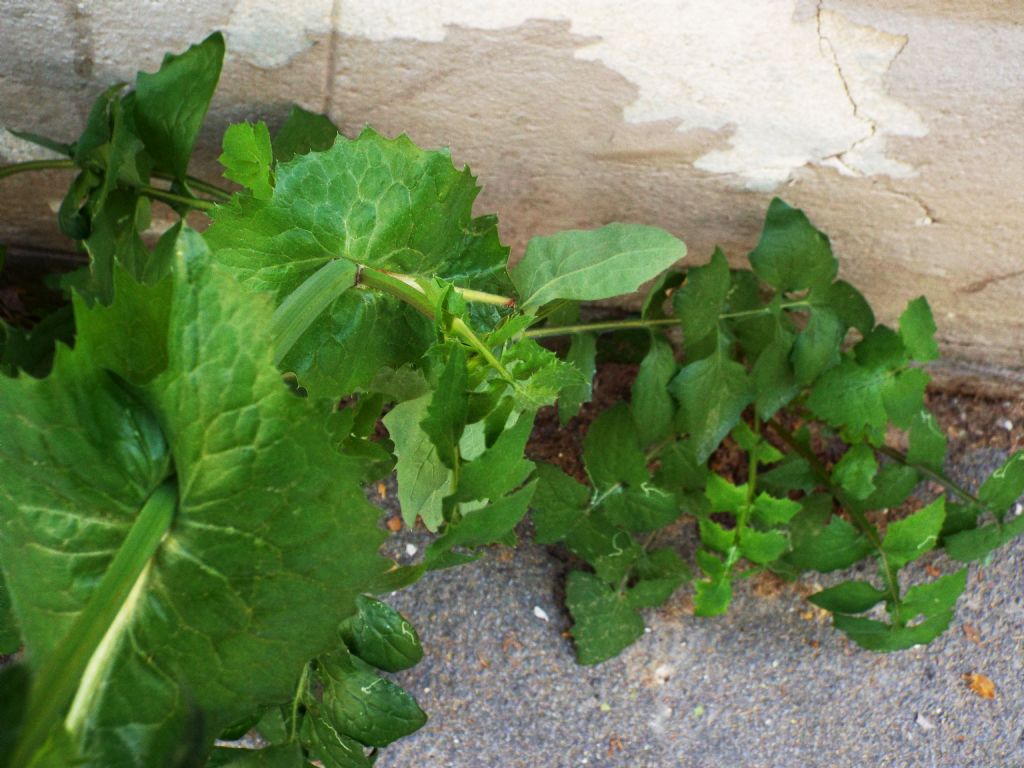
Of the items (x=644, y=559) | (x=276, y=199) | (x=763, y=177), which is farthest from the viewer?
(x=644, y=559)

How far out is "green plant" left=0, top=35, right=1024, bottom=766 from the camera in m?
0.54

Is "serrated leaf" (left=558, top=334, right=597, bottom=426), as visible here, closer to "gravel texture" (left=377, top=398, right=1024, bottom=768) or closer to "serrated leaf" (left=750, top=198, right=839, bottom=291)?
"serrated leaf" (left=750, top=198, right=839, bottom=291)

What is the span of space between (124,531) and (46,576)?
0.05 m

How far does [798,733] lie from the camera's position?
59.6 inches

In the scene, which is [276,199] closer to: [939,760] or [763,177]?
[763,177]

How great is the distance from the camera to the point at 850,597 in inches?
53.4

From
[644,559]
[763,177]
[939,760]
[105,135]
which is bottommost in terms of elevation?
[939,760]

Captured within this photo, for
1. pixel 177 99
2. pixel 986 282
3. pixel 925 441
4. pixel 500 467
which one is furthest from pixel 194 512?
pixel 986 282

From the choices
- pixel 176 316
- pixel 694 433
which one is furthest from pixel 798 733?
pixel 176 316

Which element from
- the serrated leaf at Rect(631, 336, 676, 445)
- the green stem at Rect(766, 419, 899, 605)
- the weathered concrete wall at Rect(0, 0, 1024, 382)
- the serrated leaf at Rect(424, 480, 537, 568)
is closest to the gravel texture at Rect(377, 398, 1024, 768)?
the green stem at Rect(766, 419, 899, 605)

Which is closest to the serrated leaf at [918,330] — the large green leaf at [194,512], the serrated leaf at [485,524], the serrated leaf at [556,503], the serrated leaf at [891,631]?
the serrated leaf at [891,631]

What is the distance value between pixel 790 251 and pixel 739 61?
25cm

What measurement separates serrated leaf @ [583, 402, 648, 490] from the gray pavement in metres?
0.24

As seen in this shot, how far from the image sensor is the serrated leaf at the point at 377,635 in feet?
3.13
